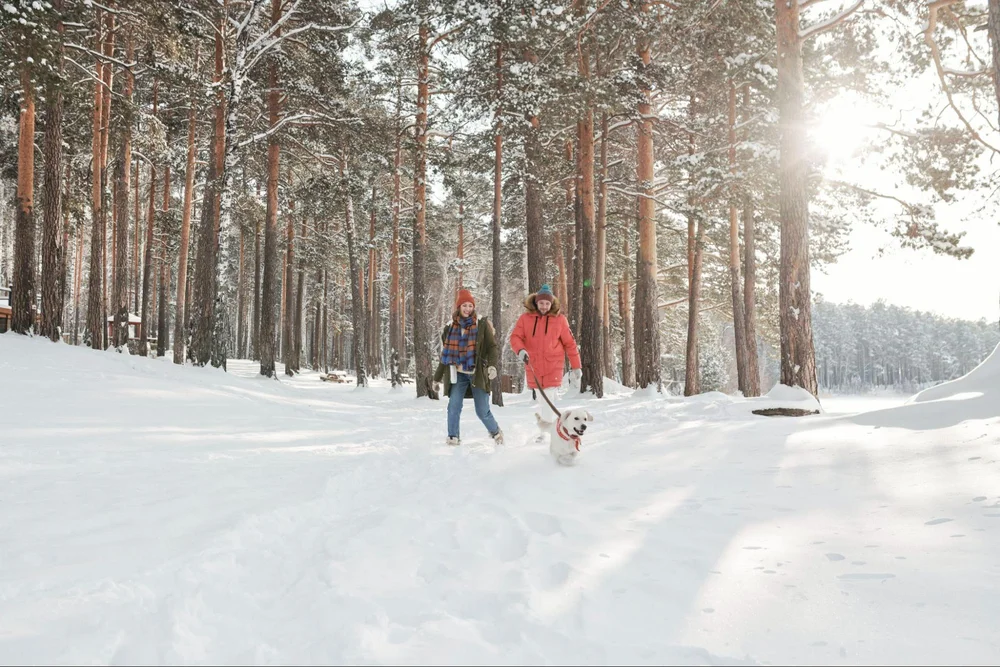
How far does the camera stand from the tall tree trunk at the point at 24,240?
10641 millimetres

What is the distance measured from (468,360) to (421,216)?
8427 millimetres

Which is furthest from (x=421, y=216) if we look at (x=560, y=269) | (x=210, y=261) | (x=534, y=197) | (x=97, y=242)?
(x=560, y=269)

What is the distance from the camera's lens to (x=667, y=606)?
2.10 meters

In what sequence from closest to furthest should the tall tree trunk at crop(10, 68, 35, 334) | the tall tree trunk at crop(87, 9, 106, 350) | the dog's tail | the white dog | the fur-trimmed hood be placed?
the white dog, the dog's tail, the fur-trimmed hood, the tall tree trunk at crop(10, 68, 35, 334), the tall tree trunk at crop(87, 9, 106, 350)

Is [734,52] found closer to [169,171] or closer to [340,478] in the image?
[340,478]

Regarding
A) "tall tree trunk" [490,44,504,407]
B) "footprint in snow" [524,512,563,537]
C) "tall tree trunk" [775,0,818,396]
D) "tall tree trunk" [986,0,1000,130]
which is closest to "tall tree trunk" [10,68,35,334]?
"tall tree trunk" [490,44,504,407]

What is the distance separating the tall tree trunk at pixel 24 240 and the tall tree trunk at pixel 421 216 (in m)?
7.95

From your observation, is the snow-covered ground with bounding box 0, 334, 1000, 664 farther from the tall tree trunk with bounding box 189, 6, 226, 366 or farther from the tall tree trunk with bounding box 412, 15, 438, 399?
the tall tree trunk with bounding box 412, 15, 438, 399

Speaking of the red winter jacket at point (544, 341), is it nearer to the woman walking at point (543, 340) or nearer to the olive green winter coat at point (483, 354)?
the woman walking at point (543, 340)

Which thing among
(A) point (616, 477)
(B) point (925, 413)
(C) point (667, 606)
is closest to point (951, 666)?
(C) point (667, 606)

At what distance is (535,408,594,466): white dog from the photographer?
15.8 ft

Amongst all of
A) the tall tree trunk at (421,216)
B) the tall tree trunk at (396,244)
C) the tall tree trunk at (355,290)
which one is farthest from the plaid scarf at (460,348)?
the tall tree trunk at (355,290)

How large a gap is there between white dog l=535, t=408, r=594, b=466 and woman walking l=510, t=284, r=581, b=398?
1.58 metres

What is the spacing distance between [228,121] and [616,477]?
41.3 ft
